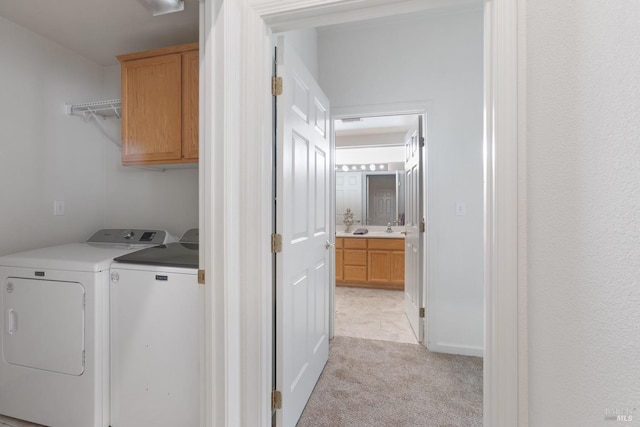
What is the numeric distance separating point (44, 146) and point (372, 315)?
3354mm

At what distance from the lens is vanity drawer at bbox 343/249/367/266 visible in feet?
14.6

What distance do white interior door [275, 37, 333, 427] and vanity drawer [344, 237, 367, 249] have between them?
7.57ft

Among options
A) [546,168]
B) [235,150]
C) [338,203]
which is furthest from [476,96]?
[338,203]

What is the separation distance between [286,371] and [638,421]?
50.1 inches

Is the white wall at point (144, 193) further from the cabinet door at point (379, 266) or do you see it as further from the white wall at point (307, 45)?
the cabinet door at point (379, 266)

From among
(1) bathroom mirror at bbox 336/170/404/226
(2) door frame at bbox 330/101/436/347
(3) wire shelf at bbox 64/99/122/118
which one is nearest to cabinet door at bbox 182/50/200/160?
(3) wire shelf at bbox 64/99/122/118

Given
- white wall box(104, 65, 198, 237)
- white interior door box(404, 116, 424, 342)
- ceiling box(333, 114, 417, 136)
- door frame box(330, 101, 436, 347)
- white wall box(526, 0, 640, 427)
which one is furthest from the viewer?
ceiling box(333, 114, 417, 136)

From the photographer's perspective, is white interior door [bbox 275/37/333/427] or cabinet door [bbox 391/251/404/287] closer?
white interior door [bbox 275/37/333/427]

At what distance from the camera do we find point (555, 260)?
0.85 m

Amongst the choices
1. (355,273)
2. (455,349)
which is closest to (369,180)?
(355,273)

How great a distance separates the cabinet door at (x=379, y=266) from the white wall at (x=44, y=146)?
3398mm

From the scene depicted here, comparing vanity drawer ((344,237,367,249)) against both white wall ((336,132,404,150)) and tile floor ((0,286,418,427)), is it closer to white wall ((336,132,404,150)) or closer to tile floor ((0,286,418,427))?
tile floor ((0,286,418,427))

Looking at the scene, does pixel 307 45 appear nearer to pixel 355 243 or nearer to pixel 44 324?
pixel 44 324

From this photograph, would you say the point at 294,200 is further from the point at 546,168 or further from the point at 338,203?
the point at 338,203
